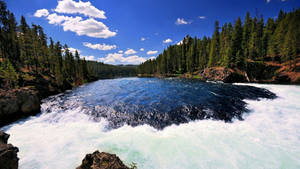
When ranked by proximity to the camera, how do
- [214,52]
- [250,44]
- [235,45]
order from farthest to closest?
[214,52] → [250,44] → [235,45]

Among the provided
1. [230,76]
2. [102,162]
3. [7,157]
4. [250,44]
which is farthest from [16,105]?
Answer: [250,44]

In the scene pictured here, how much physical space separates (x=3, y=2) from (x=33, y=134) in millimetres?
46948

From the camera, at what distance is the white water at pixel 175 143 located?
5531mm

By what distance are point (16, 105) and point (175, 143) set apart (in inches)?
685

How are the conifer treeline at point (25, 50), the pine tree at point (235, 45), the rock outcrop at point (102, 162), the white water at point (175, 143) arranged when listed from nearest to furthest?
the rock outcrop at point (102, 162) < the white water at point (175, 143) < the conifer treeline at point (25, 50) < the pine tree at point (235, 45)

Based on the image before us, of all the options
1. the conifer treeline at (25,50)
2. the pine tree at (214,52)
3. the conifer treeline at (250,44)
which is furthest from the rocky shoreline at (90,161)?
the pine tree at (214,52)

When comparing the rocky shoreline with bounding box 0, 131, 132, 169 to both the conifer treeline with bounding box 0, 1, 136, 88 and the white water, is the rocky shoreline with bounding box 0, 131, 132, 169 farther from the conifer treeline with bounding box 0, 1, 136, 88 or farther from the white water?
the conifer treeline with bounding box 0, 1, 136, 88

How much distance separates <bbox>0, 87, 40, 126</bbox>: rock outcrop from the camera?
36.5ft

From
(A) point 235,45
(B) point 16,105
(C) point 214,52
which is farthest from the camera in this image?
(C) point 214,52

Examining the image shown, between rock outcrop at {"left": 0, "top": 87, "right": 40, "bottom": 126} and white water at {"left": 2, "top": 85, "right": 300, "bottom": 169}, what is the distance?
7.33 feet

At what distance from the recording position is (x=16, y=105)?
11938 mm

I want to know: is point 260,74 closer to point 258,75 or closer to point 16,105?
point 258,75

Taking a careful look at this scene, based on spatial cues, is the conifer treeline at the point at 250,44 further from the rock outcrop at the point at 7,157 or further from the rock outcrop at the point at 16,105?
the rock outcrop at the point at 16,105

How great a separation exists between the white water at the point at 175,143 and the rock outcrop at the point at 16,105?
7.33 ft
